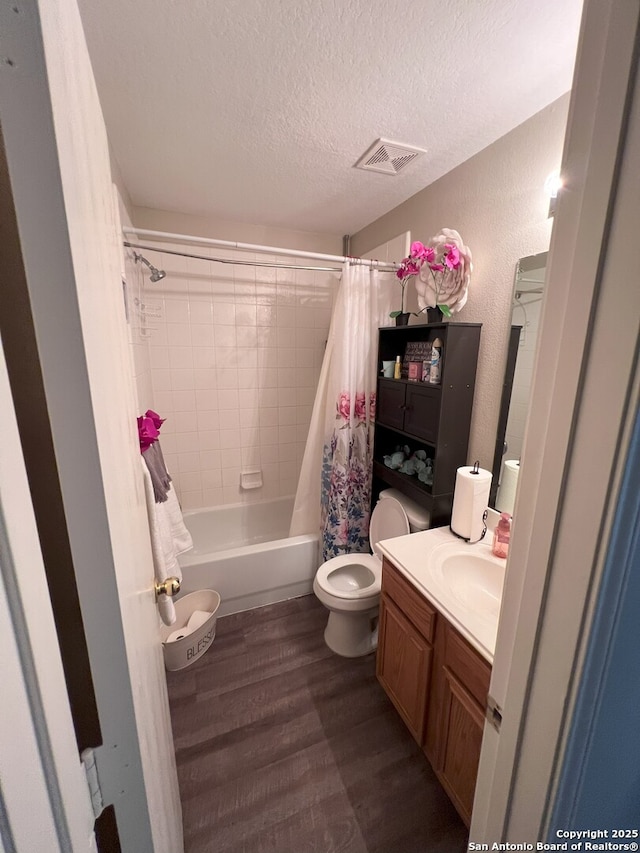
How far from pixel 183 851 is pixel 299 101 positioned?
8.30 feet

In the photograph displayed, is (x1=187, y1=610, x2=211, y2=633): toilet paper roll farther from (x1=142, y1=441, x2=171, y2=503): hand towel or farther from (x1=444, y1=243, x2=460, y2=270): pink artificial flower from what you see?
(x1=444, y1=243, x2=460, y2=270): pink artificial flower

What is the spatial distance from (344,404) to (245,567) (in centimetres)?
115

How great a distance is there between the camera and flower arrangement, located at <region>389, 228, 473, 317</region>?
1507 millimetres

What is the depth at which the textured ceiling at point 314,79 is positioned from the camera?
920mm

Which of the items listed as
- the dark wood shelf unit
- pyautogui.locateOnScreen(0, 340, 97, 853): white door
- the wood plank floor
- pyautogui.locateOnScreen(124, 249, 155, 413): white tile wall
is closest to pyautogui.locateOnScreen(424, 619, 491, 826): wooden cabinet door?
the wood plank floor

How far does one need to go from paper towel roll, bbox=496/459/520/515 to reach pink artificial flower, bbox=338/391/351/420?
916mm

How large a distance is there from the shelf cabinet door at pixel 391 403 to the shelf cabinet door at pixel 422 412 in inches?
2.0

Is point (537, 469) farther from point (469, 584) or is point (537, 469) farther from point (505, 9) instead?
point (505, 9)

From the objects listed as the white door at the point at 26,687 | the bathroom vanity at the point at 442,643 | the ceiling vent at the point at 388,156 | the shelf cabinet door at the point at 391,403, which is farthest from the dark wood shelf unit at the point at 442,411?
the white door at the point at 26,687

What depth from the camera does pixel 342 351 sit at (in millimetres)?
2018

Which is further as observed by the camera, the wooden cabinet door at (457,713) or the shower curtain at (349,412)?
the shower curtain at (349,412)

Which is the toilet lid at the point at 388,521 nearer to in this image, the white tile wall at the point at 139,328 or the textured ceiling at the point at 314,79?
the white tile wall at the point at 139,328

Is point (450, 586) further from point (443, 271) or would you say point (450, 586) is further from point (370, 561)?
point (443, 271)

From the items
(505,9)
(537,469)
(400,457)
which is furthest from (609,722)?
(505,9)
